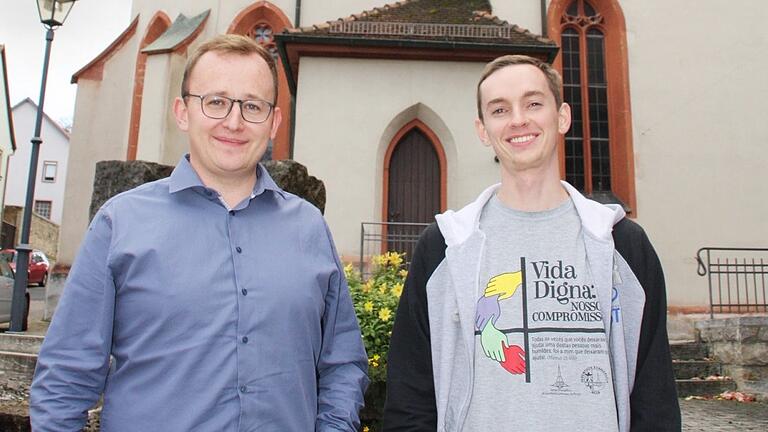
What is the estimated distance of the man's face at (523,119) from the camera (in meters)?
1.96

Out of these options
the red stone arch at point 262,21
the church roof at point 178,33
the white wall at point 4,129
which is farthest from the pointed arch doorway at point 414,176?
the white wall at point 4,129

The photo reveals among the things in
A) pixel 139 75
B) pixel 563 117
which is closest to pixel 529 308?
pixel 563 117

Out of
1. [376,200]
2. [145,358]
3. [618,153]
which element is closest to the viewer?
[145,358]

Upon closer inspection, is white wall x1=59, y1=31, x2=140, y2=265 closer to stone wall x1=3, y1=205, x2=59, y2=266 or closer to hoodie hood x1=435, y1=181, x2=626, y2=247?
hoodie hood x1=435, y1=181, x2=626, y2=247

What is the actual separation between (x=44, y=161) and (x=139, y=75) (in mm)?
39737

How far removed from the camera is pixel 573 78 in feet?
42.6

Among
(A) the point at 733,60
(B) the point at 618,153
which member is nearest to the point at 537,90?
(B) the point at 618,153

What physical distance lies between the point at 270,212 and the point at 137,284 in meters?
0.49

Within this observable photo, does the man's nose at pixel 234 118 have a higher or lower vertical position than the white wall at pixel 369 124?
lower

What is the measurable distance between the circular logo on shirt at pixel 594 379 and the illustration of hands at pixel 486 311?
0.32 meters

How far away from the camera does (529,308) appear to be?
6.01ft

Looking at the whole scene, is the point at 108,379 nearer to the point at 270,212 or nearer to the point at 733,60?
the point at 270,212

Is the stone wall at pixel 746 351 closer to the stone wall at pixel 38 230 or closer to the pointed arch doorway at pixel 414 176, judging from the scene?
the pointed arch doorway at pixel 414 176

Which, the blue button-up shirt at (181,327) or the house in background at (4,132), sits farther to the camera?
the house in background at (4,132)
